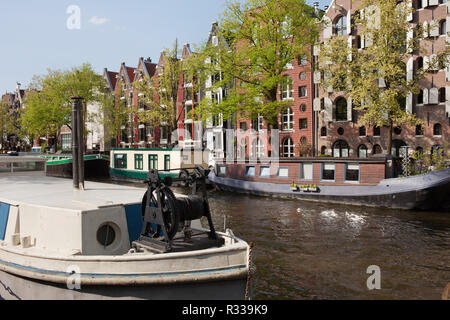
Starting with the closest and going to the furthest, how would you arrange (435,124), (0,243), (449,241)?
(0,243) < (449,241) < (435,124)

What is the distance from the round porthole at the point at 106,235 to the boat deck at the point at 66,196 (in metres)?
0.48

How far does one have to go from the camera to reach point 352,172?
70.8 feet

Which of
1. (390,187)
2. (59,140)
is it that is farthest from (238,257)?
(59,140)

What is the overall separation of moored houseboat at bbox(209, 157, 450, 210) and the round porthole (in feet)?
52.3

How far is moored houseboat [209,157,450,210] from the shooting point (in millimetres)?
18750

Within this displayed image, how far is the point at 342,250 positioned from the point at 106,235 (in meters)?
7.88

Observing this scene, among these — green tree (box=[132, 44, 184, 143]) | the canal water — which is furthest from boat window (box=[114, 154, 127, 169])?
the canal water

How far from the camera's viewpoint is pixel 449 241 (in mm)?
13305

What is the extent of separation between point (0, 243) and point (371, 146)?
29919 mm

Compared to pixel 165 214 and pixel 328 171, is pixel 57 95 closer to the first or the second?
pixel 328 171

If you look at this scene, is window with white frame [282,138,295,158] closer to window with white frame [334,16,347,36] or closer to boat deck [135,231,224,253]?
window with white frame [334,16,347,36]

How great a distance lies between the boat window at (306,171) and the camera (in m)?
23.3
